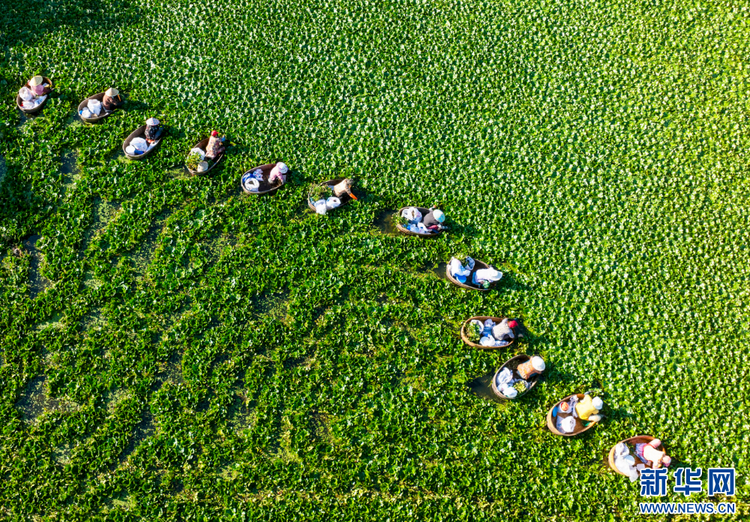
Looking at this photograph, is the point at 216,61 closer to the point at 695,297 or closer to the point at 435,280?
the point at 435,280

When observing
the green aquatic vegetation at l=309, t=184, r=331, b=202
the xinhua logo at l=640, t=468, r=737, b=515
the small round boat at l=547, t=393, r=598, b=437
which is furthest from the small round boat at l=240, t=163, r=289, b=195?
the xinhua logo at l=640, t=468, r=737, b=515

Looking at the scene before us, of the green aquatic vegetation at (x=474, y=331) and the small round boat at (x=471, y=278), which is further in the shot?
the small round boat at (x=471, y=278)

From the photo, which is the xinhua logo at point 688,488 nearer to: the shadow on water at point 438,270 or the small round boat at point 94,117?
the shadow on water at point 438,270

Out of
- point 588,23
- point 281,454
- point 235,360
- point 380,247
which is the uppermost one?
point 588,23

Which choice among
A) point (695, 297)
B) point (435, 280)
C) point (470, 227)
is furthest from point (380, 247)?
point (695, 297)

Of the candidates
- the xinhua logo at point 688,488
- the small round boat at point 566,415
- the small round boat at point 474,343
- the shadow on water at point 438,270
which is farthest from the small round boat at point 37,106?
the xinhua logo at point 688,488

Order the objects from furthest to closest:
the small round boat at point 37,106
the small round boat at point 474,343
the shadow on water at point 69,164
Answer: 1. the small round boat at point 37,106
2. the shadow on water at point 69,164
3. the small round boat at point 474,343

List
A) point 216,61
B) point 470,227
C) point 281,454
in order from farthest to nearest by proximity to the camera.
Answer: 1. point 216,61
2. point 470,227
3. point 281,454

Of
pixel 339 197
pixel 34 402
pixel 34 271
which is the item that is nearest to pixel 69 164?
pixel 34 271
